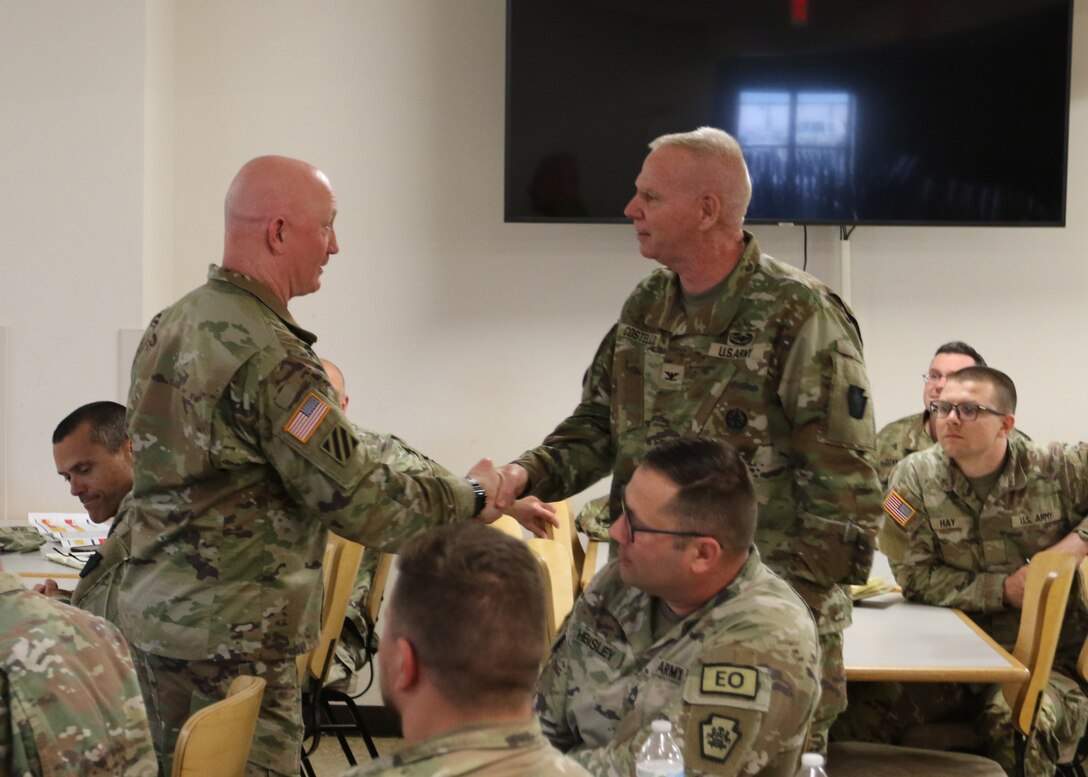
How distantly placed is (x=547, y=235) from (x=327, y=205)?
2.63m

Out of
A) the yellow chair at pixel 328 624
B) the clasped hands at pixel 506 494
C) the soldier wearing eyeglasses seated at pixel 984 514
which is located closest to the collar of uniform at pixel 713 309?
the clasped hands at pixel 506 494

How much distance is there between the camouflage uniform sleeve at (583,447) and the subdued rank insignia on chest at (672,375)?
204mm

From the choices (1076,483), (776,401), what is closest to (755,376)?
(776,401)

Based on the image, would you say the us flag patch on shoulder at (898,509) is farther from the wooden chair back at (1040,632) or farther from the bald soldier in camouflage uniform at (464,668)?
the bald soldier in camouflage uniform at (464,668)

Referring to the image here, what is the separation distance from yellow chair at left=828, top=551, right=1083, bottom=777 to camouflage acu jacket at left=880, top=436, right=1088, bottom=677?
0.44m

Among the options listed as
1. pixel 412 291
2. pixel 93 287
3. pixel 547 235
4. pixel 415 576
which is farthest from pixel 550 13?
pixel 415 576

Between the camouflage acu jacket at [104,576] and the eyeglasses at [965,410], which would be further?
the eyeglasses at [965,410]

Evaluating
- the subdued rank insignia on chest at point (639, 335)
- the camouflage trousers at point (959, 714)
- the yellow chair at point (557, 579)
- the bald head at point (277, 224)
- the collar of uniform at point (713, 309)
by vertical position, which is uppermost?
the bald head at point (277, 224)

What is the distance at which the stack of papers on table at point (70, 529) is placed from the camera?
14.3 ft

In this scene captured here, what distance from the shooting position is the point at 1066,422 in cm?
545

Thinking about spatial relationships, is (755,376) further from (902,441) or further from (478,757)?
(902,441)

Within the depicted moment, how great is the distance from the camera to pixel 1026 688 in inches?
140

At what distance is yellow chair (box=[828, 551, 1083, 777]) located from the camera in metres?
3.41

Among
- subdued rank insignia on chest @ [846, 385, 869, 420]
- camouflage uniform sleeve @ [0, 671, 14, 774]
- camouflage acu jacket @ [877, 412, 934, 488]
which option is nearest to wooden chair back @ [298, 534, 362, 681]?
subdued rank insignia on chest @ [846, 385, 869, 420]
